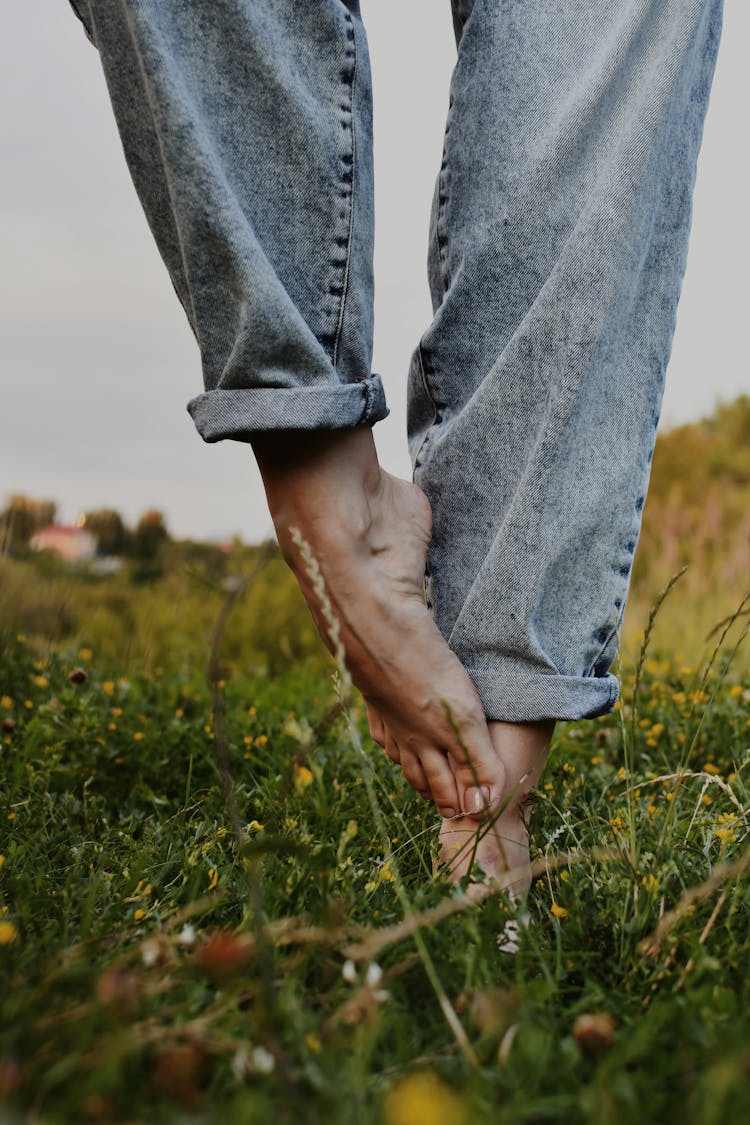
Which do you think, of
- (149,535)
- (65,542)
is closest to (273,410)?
(65,542)

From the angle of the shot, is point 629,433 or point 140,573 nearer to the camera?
point 629,433

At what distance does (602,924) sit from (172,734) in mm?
1099

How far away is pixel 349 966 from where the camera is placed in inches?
30.2

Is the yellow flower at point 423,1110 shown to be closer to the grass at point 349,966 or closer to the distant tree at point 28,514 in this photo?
the grass at point 349,966

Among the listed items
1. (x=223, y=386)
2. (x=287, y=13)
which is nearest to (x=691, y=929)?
(x=223, y=386)

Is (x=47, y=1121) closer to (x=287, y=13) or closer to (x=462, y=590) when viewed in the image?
(x=462, y=590)

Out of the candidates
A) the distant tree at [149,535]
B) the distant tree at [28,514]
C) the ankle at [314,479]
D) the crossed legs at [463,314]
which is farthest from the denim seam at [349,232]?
the distant tree at [149,535]

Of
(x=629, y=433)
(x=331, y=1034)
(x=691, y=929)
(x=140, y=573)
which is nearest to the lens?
(x=331, y=1034)

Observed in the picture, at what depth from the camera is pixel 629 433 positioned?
130 cm

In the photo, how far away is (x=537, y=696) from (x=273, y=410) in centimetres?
50

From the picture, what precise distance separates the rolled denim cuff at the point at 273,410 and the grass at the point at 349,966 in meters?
0.38

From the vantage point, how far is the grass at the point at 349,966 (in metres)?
0.59

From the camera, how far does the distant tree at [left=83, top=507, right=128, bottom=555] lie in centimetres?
575

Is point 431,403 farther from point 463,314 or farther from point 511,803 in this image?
point 511,803
